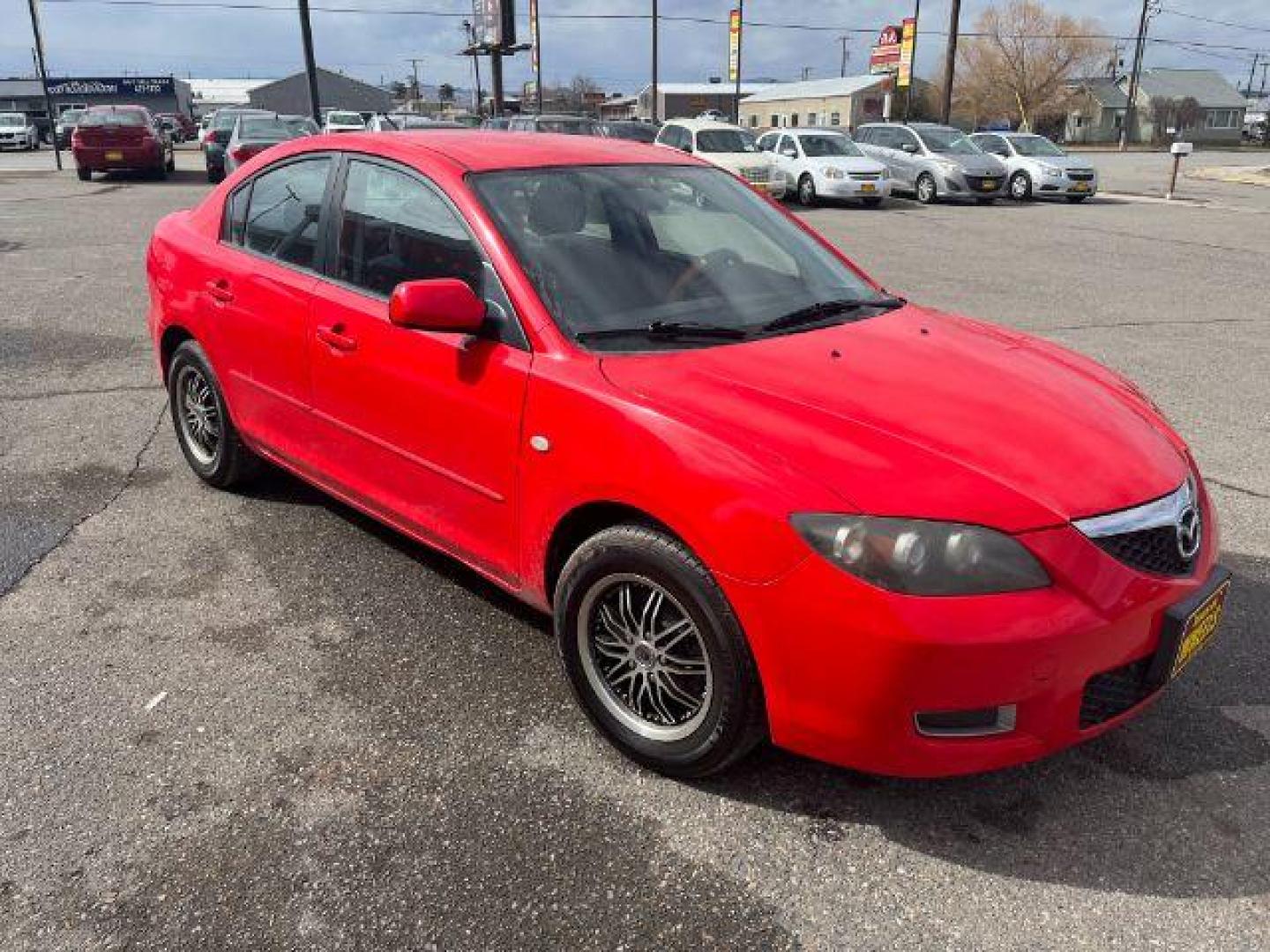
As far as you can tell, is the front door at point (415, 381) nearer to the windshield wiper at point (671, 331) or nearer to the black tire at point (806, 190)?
the windshield wiper at point (671, 331)

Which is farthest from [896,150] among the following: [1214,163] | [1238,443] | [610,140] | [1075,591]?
[1214,163]

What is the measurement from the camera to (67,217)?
1606cm

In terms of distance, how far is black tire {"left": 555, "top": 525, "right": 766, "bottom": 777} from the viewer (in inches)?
94.2

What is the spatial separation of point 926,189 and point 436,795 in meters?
21.6

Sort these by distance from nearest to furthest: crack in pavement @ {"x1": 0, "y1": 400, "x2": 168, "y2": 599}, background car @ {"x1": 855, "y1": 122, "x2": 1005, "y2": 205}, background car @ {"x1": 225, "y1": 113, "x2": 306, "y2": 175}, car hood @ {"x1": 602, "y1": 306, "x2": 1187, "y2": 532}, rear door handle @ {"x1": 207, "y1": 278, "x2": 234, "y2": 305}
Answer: car hood @ {"x1": 602, "y1": 306, "x2": 1187, "y2": 532} < crack in pavement @ {"x1": 0, "y1": 400, "x2": 168, "y2": 599} < rear door handle @ {"x1": 207, "y1": 278, "x2": 234, "y2": 305} < background car @ {"x1": 225, "y1": 113, "x2": 306, "y2": 175} < background car @ {"x1": 855, "y1": 122, "x2": 1005, "y2": 205}

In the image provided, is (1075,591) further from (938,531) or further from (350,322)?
(350,322)

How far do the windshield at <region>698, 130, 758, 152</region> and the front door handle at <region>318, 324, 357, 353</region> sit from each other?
57.3ft

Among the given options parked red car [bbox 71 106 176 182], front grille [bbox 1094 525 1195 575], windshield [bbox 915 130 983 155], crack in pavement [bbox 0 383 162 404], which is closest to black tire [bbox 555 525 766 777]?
front grille [bbox 1094 525 1195 575]

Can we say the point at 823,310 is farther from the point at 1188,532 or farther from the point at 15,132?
the point at 15,132

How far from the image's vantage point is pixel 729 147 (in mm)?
20188

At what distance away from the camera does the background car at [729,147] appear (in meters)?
19.6

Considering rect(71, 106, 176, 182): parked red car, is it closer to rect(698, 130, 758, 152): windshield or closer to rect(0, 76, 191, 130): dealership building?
rect(698, 130, 758, 152): windshield

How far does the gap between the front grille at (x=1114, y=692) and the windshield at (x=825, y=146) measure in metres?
19.3

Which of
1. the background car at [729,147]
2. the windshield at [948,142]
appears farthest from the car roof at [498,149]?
the windshield at [948,142]
